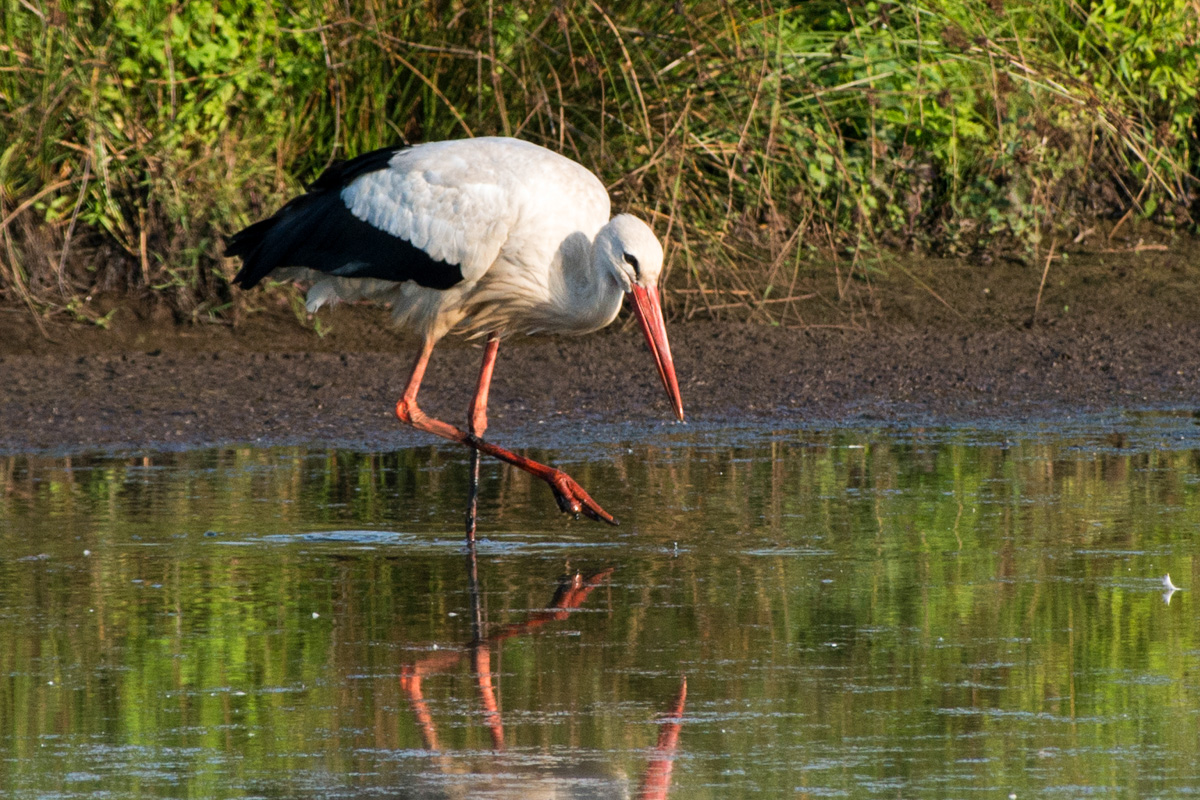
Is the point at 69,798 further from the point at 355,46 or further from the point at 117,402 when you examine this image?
the point at 355,46

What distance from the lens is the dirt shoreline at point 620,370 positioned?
798 cm

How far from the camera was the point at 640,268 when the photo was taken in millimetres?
6266

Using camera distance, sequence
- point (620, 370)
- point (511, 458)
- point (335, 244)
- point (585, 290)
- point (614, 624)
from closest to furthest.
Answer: point (614, 624), point (511, 458), point (585, 290), point (335, 244), point (620, 370)

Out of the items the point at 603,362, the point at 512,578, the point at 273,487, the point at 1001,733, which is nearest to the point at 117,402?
the point at 273,487

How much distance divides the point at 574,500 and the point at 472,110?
14.4 ft

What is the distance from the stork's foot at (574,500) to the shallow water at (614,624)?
0.07 metres

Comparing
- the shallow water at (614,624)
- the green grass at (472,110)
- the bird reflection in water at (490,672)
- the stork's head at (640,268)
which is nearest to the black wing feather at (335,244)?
the stork's head at (640,268)

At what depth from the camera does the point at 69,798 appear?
3316 mm

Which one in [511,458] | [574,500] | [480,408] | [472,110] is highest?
[472,110]

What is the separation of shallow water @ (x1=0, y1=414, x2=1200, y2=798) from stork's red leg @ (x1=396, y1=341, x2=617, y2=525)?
3.5 inches

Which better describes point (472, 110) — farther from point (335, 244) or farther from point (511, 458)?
point (511, 458)

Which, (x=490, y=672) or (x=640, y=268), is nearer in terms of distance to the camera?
(x=490, y=672)

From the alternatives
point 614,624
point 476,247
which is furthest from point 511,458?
point 614,624

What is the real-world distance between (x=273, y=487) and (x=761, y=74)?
3799 millimetres
